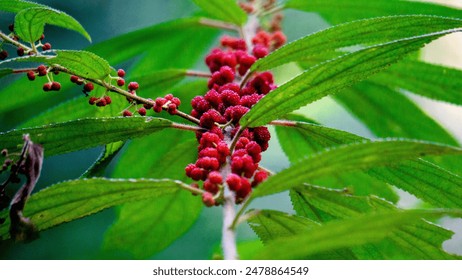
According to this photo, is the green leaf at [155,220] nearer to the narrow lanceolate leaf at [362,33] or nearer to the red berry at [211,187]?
the narrow lanceolate leaf at [362,33]

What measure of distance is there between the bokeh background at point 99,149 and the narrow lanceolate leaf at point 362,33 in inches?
56.2

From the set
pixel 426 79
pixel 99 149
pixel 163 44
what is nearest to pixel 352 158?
pixel 426 79

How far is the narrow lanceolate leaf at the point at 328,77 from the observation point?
3.60 ft

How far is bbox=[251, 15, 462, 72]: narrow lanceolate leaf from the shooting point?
121 centimetres

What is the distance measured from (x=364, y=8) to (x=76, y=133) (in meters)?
1.12

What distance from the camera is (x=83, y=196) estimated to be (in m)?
1.07

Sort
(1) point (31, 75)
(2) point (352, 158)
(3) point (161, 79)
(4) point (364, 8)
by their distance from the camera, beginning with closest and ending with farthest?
→ (2) point (352, 158), (1) point (31, 75), (3) point (161, 79), (4) point (364, 8)

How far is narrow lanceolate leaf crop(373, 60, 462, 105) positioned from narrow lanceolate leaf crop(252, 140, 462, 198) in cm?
78

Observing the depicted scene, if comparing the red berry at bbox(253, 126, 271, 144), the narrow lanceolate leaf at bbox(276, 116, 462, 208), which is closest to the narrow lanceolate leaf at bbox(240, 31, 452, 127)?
the red berry at bbox(253, 126, 271, 144)

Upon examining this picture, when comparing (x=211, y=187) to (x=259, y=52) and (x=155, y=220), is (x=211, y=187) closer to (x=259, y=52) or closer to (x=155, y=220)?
(x=259, y=52)

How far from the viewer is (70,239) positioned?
9.22 ft

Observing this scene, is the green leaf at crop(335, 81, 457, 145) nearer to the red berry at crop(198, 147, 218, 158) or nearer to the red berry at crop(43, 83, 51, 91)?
the red berry at crop(198, 147, 218, 158)

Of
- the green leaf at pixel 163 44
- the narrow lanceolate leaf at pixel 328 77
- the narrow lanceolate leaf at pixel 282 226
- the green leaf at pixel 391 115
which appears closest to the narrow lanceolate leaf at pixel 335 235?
the narrow lanceolate leaf at pixel 282 226

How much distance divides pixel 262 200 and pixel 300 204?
1815mm
